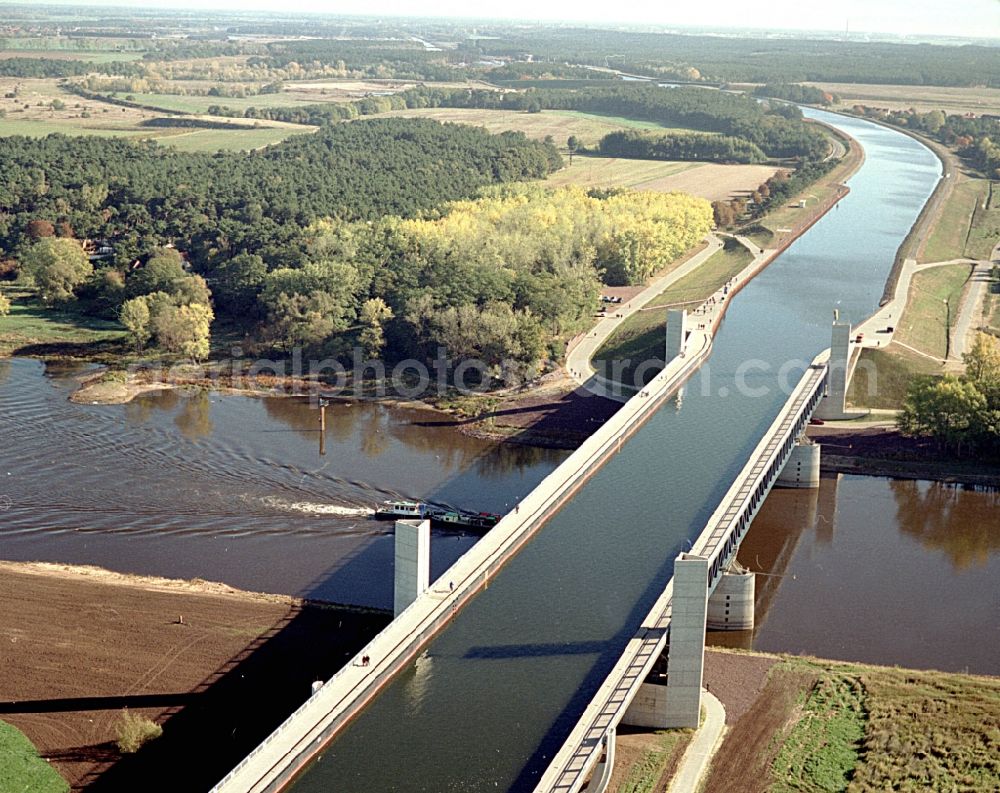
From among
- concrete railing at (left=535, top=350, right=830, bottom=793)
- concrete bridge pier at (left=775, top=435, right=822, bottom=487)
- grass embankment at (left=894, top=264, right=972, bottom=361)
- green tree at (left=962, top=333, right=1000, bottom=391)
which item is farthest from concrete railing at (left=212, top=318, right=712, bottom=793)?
grass embankment at (left=894, top=264, right=972, bottom=361)

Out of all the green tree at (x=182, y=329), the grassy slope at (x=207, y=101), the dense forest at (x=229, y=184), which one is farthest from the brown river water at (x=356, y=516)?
the grassy slope at (x=207, y=101)

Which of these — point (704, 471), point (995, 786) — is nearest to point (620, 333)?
point (704, 471)

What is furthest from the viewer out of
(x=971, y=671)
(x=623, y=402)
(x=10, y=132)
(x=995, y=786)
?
(x=10, y=132)

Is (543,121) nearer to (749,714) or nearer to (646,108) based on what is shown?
(646,108)

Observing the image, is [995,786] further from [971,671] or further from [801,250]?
[801,250]

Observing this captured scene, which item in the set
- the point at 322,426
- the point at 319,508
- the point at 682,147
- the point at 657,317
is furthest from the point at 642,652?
the point at 682,147

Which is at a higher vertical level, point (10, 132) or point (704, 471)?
point (10, 132)

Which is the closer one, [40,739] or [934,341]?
[40,739]
